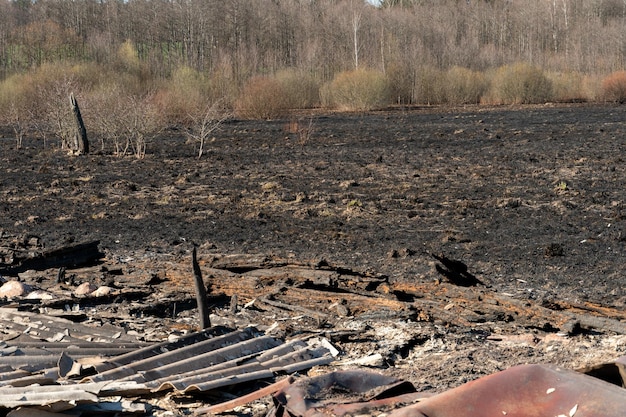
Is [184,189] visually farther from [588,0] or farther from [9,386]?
[588,0]

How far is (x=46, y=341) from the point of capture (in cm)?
631

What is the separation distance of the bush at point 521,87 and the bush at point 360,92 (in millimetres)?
5942

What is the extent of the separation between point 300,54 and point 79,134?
32.5 metres

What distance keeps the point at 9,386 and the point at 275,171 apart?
12342 millimetres

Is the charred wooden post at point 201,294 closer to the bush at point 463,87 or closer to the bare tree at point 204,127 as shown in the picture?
the bare tree at point 204,127

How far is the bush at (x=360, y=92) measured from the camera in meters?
40.1

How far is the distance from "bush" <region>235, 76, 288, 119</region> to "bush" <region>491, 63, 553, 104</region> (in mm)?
11939

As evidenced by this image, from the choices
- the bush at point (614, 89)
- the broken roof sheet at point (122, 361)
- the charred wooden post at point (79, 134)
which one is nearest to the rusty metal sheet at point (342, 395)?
the broken roof sheet at point (122, 361)

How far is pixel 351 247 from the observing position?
10.4 metres

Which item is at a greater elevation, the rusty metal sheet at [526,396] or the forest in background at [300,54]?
the forest in background at [300,54]

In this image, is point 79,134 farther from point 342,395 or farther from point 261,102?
point 342,395

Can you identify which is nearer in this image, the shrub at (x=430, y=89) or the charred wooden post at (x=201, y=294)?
the charred wooden post at (x=201, y=294)

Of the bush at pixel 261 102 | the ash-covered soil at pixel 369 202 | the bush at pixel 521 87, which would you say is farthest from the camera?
the bush at pixel 521 87

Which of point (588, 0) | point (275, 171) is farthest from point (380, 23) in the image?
point (275, 171)
